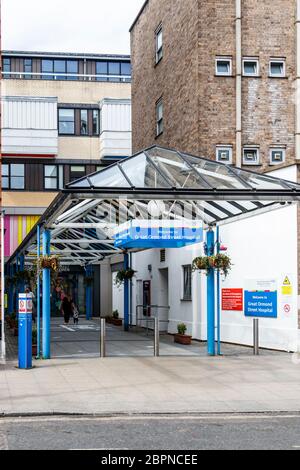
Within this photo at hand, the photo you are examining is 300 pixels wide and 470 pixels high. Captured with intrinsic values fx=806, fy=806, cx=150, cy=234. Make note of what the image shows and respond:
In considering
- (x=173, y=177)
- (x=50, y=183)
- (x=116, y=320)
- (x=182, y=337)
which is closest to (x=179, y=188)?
(x=173, y=177)

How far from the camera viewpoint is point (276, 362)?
18.0 meters

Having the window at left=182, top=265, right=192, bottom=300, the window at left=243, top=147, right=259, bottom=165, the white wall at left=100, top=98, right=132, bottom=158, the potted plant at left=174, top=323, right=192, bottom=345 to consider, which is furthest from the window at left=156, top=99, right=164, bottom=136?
the white wall at left=100, top=98, right=132, bottom=158

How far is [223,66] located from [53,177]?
2267 centimetres

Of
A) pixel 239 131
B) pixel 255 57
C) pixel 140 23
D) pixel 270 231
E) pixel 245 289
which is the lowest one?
pixel 245 289

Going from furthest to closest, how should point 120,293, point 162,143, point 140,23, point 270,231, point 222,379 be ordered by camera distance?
point 120,293 < point 140,23 < point 162,143 < point 270,231 < point 222,379

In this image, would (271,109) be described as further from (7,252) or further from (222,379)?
(7,252)

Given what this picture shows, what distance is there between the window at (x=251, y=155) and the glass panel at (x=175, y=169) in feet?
29.5

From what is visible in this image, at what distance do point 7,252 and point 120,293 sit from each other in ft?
26.1

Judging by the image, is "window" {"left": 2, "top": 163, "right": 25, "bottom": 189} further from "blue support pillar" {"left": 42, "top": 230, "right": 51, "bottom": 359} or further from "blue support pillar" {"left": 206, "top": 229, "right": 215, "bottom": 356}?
"blue support pillar" {"left": 206, "top": 229, "right": 215, "bottom": 356}

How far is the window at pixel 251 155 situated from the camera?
89.1ft

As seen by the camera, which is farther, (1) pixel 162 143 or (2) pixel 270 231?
(1) pixel 162 143
